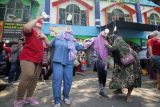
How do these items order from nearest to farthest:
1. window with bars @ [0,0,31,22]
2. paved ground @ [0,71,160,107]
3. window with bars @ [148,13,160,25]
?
paved ground @ [0,71,160,107]
window with bars @ [0,0,31,22]
window with bars @ [148,13,160,25]

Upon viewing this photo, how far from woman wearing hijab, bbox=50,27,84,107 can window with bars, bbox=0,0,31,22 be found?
13.5m

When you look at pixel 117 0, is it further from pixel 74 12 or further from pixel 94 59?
pixel 94 59

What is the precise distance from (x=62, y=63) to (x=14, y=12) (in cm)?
1435

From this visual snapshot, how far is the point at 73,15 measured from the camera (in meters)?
19.3

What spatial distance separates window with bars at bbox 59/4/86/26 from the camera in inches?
745

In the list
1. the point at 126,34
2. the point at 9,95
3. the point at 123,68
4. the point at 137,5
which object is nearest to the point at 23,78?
the point at 9,95

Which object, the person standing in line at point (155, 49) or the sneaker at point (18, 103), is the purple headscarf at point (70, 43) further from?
the person standing in line at point (155, 49)

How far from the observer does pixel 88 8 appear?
1980 cm

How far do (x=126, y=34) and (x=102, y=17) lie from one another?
2437mm

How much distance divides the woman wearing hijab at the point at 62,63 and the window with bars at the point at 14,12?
44.2 ft

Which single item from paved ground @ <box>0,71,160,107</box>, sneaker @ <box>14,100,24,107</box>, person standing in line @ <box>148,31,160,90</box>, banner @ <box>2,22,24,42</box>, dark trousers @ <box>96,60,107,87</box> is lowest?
paved ground @ <box>0,71,160,107</box>

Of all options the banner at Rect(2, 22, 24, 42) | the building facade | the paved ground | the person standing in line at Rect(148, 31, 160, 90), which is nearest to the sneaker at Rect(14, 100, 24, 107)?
the paved ground

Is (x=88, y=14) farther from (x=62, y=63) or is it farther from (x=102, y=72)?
(x=62, y=63)

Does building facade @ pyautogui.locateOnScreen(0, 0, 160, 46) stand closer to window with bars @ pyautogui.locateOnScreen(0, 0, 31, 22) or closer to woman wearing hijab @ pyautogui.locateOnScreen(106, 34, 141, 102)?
window with bars @ pyautogui.locateOnScreen(0, 0, 31, 22)
